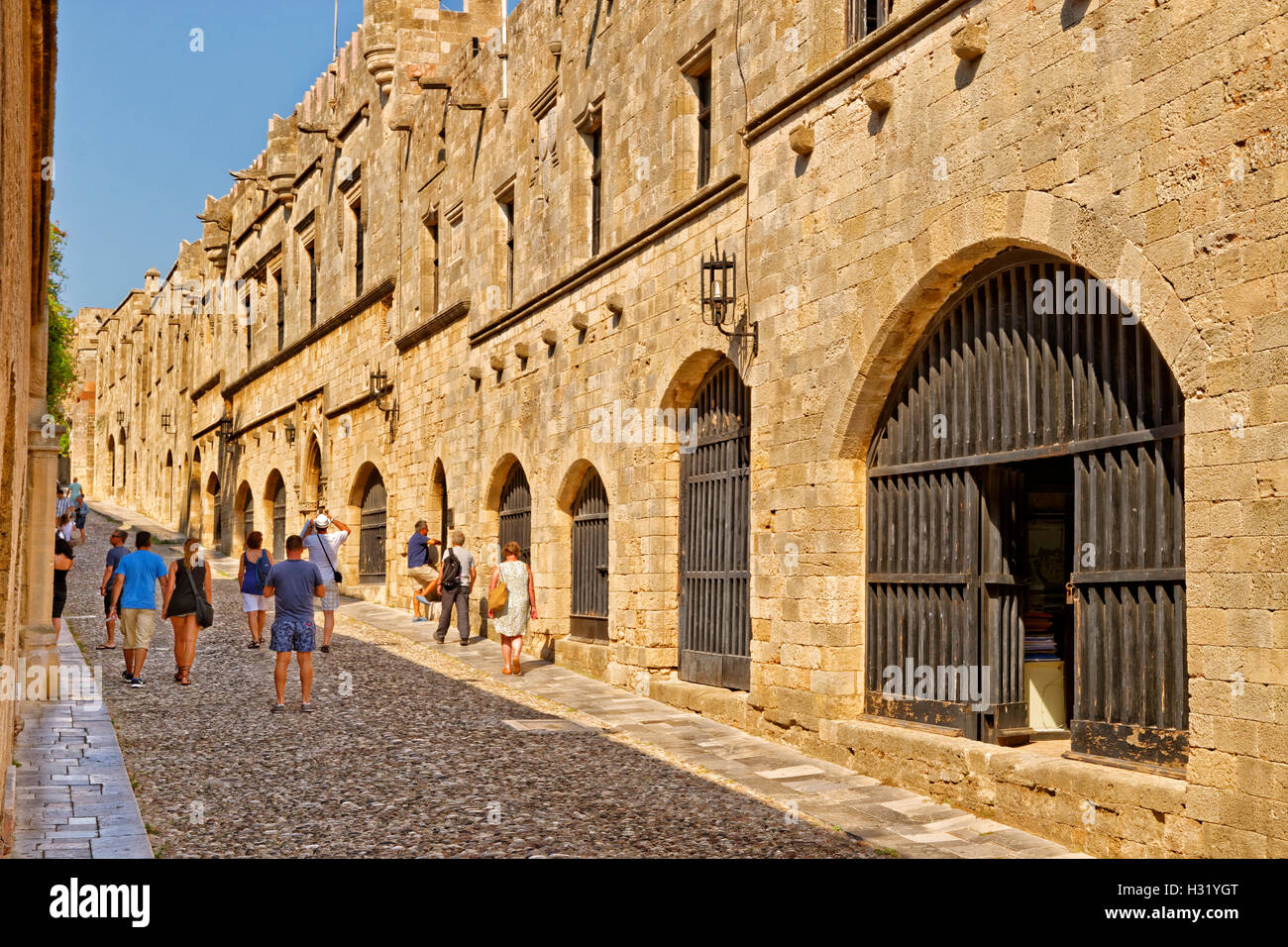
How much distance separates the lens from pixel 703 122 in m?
12.7

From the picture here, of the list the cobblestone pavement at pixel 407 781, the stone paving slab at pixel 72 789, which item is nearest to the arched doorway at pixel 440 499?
the cobblestone pavement at pixel 407 781

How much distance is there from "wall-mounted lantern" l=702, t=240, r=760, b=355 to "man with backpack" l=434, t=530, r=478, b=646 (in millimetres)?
6238

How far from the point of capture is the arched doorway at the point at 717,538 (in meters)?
11.6

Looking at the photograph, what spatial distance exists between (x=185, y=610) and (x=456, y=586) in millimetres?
4880

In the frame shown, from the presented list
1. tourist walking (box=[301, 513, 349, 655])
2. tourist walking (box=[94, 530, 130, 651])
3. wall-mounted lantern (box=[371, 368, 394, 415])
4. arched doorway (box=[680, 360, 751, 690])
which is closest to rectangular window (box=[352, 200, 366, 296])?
wall-mounted lantern (box=[371, 368, 394, 415])

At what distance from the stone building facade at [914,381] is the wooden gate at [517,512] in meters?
0.12

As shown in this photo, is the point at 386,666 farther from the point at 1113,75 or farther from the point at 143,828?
the point at 1113,75

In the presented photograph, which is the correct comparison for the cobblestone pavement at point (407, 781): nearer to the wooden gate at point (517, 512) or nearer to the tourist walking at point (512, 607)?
the tourist walking at point (512, 607)

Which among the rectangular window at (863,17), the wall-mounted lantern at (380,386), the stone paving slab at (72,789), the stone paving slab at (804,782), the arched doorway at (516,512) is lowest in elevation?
the stone paving slab at (804,782)

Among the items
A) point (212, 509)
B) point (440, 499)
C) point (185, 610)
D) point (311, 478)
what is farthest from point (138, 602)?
point (212, 509)

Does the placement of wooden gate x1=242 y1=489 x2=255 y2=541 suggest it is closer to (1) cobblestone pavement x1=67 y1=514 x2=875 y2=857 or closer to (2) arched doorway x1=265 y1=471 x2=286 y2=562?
(2) arched doorway x1=265 y1=471 x2=286 y2=562

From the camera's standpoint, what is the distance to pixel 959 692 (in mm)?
8539

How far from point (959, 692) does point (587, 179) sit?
8.63 m

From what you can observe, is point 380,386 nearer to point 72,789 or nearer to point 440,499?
point 440,499
